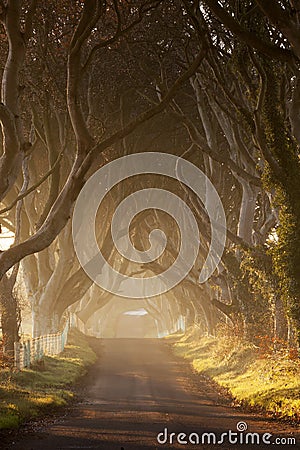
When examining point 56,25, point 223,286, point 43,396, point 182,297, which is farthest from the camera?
point 182,297

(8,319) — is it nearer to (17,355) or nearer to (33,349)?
(33,349)

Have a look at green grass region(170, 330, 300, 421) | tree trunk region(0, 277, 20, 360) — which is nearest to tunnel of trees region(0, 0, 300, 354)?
tree trunk region(0, 277, 20, 360)

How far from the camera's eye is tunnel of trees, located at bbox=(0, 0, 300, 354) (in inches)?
579

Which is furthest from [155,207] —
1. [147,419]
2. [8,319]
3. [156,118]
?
[147,419]

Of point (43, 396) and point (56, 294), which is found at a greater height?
point (56, 294)

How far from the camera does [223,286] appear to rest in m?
31.8

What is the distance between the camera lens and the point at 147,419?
1440cm

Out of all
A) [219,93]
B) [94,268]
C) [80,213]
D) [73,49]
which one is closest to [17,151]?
[73,49]

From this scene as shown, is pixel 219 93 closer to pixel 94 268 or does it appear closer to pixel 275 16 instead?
pixel 275 16

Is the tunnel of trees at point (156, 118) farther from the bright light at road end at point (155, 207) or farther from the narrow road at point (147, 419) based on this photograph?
the narrow road at point (147, 419)

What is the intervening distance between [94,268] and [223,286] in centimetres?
663

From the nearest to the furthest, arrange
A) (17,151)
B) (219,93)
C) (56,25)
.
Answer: (17,151) < (56,25) < (219,93)

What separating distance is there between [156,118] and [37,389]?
14147 mm

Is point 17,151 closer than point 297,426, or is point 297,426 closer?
point 297,426
